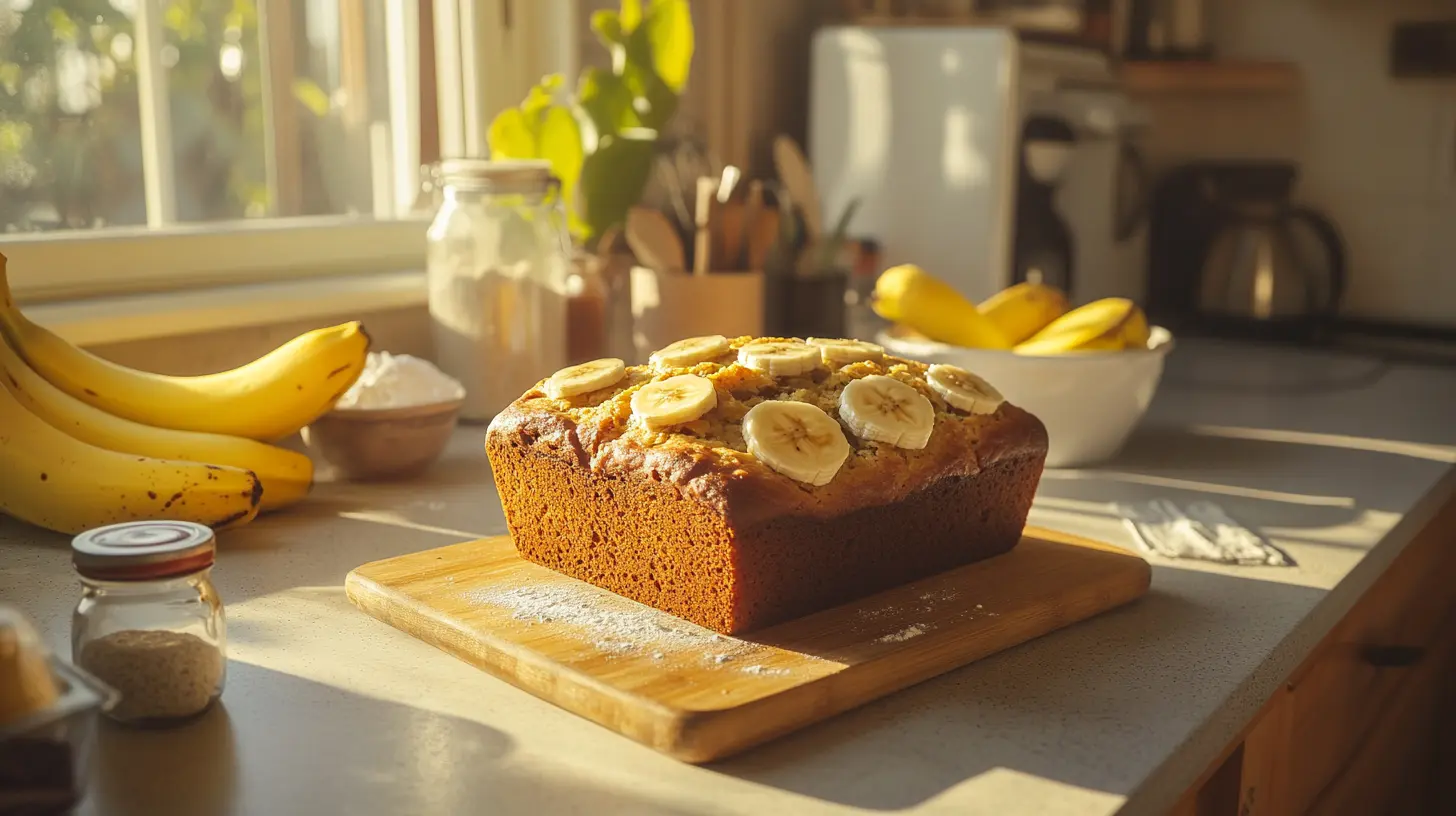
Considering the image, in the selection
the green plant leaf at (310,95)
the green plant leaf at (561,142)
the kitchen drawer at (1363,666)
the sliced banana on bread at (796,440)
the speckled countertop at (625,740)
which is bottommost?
the kitchen drawer at (1363,666)

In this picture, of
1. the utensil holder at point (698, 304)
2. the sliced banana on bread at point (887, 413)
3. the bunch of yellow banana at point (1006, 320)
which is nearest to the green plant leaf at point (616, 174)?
the utensil holder at point (698, 304)

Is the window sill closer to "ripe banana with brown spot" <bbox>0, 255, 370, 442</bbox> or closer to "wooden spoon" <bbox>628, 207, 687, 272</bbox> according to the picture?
"ripe banana with brown spot" <bbox>0, 255, 370, 442</bbox>

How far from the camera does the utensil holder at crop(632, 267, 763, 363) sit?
1420 mm

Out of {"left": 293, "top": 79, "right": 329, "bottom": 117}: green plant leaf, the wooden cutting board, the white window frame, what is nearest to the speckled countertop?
the wooden cutting board

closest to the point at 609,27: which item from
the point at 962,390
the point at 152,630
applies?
the point at 962,390

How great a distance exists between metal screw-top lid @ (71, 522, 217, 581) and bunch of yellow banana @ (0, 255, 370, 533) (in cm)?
29

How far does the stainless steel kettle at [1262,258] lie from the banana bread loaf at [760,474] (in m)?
1.35

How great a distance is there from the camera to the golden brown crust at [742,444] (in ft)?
2.51

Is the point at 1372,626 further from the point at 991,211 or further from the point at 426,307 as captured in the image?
the point at 426,307

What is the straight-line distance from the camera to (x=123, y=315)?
45.9 inches

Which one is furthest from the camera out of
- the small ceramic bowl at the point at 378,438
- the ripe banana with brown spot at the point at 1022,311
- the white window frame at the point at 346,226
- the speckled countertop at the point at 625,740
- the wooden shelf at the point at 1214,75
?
the wooden shelf at the point at 1214,75

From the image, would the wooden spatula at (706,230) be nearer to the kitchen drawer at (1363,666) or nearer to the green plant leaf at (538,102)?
the green plant leaf at (538,102)

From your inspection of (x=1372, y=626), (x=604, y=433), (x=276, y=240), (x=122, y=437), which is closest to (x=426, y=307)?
(x=276, y=240)

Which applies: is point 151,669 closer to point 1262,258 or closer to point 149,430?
point 149,430
